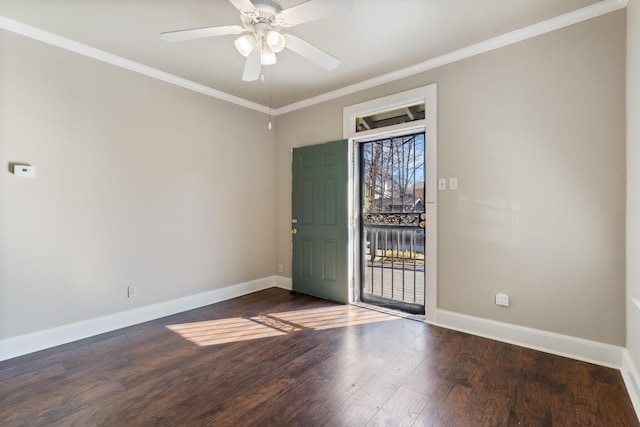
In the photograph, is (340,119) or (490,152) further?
(340,119)

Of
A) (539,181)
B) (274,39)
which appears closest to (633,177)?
(539,181)

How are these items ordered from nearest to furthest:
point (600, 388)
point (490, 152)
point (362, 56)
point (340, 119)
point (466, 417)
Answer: point (466, 417) < point (600, 388) < point (490, 152) < point (362, 56) < point (340, 119)

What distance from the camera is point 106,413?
69.3 inches

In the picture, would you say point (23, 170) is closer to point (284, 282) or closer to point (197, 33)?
point (197, 33)

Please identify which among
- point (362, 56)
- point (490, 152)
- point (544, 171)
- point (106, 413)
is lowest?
point (106, 413)

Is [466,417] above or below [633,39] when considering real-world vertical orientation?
below

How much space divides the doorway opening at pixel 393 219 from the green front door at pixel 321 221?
27 centimetres

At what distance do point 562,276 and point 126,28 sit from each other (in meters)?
4.14

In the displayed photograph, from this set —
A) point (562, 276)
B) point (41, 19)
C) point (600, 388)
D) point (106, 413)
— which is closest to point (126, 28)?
point (41, 19)

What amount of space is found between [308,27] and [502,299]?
9.50ft

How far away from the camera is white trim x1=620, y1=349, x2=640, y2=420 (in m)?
1.80

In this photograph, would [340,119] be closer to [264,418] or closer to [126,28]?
[126,28]

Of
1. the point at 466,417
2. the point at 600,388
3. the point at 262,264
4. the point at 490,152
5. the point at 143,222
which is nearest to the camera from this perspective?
the point at 466,417

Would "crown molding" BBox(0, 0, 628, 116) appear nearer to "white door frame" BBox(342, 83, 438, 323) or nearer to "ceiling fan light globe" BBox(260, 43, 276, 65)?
"white door frame" BBox(342, 83, 438, 323)
